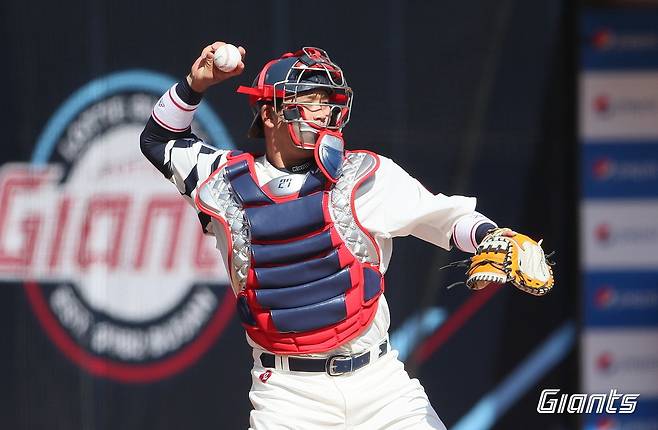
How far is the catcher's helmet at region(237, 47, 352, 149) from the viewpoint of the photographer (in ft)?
11.2

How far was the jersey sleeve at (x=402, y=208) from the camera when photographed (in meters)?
3.39

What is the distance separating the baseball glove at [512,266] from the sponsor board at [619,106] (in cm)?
268

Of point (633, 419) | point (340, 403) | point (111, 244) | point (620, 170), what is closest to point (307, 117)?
point (340, 403)

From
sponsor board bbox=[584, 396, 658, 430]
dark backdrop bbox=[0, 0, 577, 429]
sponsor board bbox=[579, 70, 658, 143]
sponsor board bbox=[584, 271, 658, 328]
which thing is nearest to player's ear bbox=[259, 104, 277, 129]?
dark backdrop bbox=[0, 0, 577, 429]

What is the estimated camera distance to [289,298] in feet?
11.0

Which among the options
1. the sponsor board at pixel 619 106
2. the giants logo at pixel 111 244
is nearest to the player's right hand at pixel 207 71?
the giants logo at pixel 111 244

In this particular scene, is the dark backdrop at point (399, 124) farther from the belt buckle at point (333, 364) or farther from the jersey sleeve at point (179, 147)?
the belt buckle at point (333, 364)

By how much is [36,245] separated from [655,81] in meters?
3.08

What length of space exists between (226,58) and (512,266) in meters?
1.03

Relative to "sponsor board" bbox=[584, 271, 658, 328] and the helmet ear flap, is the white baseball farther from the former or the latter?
"sponsor board" bbox=[584, 271, 658, 328]

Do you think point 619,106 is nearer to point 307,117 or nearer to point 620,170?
point 620,170

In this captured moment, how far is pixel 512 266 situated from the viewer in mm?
3076

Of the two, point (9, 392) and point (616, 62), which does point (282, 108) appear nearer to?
point (9, 392)

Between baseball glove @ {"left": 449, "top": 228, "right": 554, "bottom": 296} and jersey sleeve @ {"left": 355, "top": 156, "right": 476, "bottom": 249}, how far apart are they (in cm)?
26
